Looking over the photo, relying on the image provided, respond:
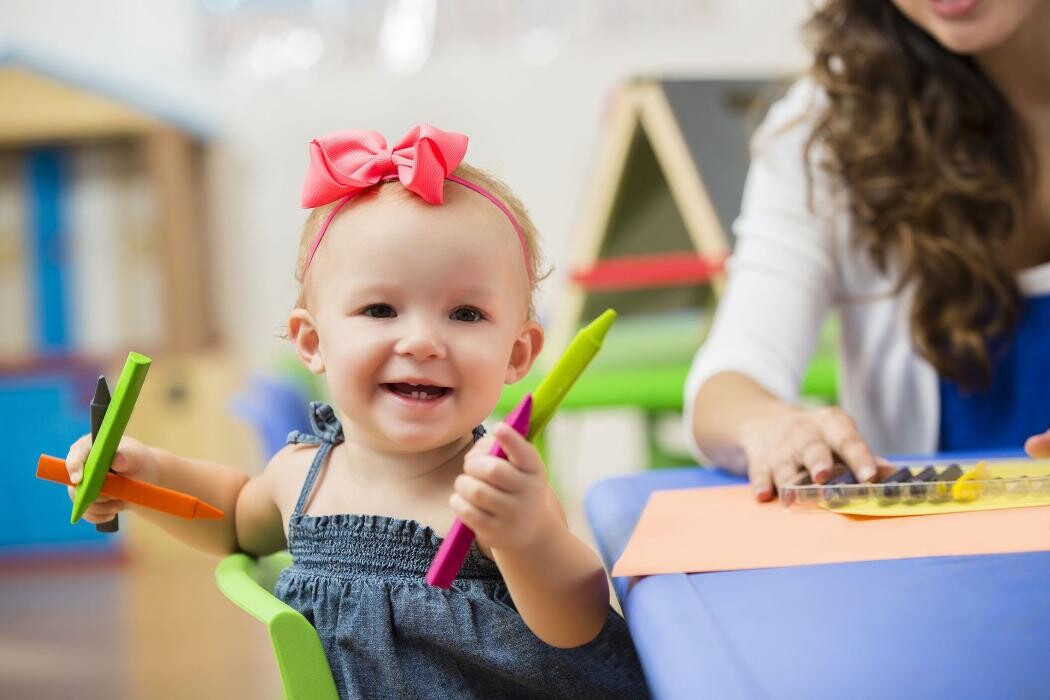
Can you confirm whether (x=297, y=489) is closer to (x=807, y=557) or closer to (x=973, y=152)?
(x=807, y=557)

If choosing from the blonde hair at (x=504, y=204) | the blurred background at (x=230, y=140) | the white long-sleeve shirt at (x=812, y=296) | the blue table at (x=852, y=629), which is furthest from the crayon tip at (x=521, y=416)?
the blurred background at (x=230, y=140)

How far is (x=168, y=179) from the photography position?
335cm

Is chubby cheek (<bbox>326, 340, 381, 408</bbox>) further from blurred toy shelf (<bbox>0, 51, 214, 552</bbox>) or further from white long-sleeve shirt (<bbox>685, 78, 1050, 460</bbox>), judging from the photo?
blurred toy shelf (<bbox>0, 51, 214, 552</bbox>)

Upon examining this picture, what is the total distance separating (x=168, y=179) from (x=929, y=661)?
3227mm

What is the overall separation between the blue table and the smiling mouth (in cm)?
16

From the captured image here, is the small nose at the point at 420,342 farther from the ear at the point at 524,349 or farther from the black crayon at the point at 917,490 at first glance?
the black crayon at the point at 917,490

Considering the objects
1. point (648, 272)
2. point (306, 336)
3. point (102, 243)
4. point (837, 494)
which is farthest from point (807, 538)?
point (102, 243)

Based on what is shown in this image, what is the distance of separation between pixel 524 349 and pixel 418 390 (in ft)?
0.31

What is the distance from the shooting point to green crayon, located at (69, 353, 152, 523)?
56 centimetres

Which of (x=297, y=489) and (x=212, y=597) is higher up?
(x=297, y=489)

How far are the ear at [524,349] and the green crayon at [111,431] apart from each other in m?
0.24

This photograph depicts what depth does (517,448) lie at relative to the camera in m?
0.52

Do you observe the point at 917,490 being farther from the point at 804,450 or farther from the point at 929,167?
the point at 929,167

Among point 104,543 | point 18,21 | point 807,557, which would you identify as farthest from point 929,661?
point 18,21
